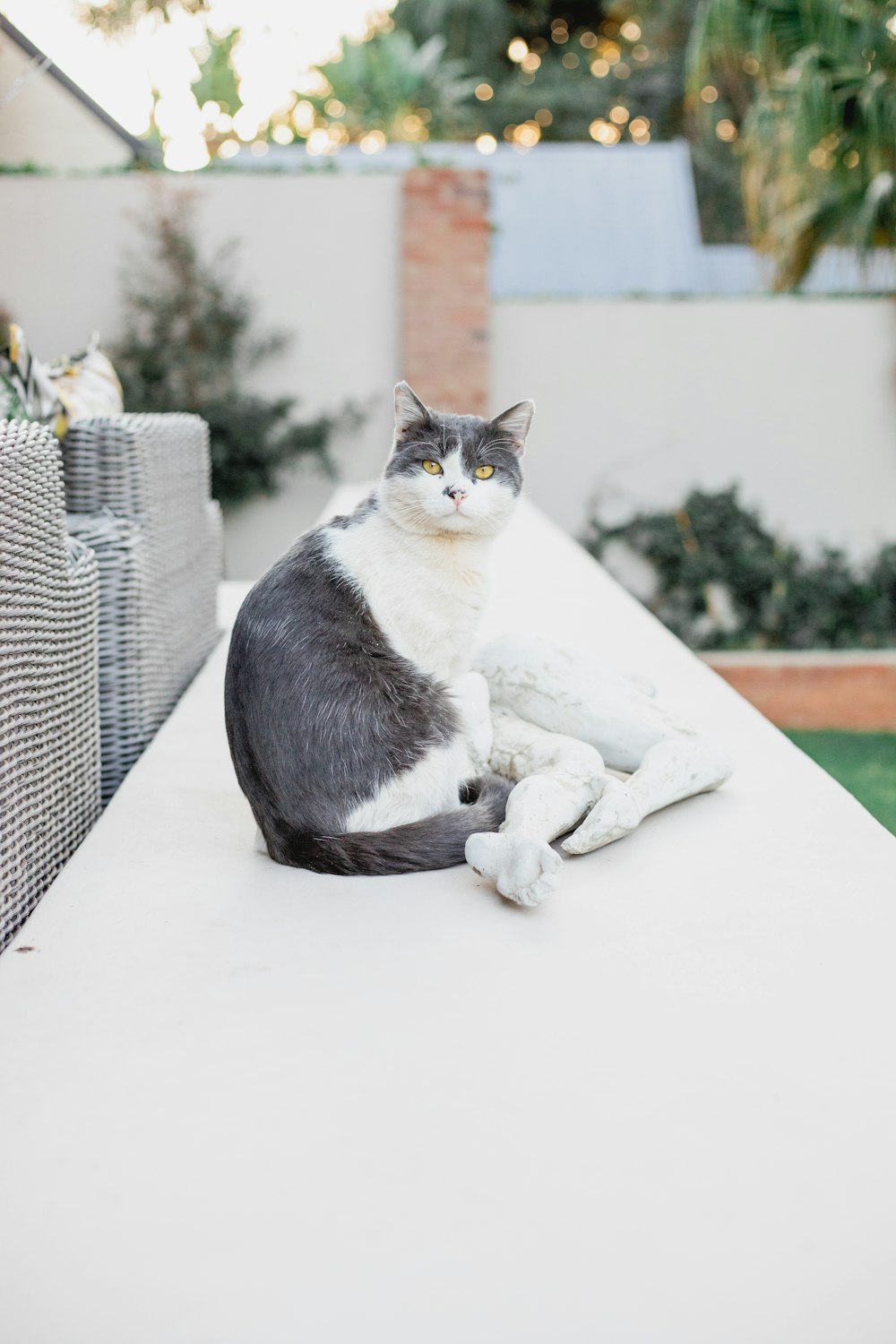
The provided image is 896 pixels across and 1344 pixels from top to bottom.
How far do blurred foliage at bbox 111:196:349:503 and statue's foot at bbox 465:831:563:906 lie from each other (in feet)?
16.3

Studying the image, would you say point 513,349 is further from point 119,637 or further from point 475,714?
point 475,714

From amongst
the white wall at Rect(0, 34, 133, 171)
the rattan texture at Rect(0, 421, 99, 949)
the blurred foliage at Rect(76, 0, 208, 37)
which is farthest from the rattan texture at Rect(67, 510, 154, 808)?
the blurred foliage at Rect(76, 0, 208, 37)

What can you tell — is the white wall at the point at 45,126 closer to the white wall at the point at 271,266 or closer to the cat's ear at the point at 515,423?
the white wall at the point at 271,266

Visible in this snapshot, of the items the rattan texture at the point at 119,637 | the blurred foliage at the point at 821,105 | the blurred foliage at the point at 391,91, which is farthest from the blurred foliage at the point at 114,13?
the rattan texture at the point at 119,637

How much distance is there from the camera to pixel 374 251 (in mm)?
5973

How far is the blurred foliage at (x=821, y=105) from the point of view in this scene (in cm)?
577

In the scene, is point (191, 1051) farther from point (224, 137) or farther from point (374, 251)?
point (224, 137)

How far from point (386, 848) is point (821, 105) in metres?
5.65

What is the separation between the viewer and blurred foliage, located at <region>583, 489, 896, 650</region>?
6254 mm

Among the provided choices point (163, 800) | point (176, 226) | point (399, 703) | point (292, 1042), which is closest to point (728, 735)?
point (399, 703)

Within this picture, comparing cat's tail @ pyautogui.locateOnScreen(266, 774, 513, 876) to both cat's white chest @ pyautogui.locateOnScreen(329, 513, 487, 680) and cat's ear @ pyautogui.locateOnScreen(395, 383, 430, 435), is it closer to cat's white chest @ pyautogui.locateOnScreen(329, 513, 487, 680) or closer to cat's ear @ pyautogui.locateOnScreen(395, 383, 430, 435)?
cat's white chest @ pyautogui.locateOnScreen(329, 513, 487, 680)

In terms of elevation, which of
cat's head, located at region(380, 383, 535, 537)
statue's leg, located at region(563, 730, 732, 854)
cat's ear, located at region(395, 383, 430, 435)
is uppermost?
cat's ear, located at region(395, 383, 430, 435)

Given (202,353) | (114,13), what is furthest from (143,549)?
(114,13)

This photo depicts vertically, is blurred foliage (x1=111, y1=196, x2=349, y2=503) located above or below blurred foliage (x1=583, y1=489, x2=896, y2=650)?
above
